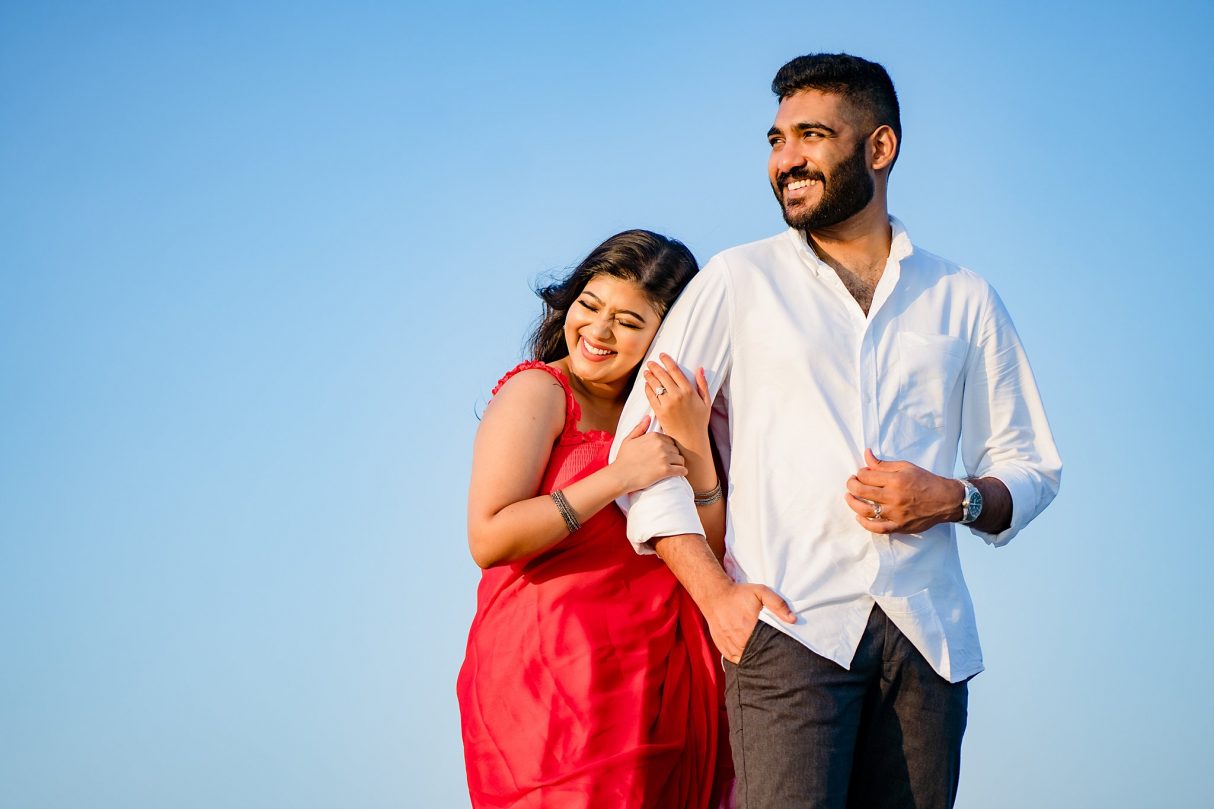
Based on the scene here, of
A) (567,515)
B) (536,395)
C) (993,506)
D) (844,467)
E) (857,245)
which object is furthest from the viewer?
(536,395)

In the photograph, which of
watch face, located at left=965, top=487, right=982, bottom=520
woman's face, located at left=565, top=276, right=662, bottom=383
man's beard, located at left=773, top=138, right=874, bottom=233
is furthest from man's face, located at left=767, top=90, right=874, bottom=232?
watch face, located at left=965, top=487, right=982, bottom=520

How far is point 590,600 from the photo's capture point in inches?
133

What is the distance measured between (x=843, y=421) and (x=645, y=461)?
1.62 feet

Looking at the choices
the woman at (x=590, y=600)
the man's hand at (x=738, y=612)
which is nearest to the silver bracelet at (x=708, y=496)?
the woman at (x=590, y=600)

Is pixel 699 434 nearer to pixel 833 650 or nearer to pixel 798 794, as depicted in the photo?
pixel 833 650

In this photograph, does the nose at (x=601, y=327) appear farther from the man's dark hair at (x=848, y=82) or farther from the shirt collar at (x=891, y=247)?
the man's dark hair at (x=848, y=82)

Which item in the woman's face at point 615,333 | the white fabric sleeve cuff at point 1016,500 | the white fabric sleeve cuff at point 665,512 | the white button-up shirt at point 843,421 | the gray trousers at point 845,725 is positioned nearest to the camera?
the gray trousers at point 845,725

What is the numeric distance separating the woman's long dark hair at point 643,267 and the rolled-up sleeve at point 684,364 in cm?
34

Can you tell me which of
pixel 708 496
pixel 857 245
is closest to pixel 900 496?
pixel 708 496

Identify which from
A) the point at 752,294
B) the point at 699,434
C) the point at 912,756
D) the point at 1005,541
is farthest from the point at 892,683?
the point at 752,294

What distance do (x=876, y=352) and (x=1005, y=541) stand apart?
2.01ft

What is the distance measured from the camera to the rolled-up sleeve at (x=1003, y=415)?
3307mm

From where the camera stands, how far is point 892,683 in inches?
115

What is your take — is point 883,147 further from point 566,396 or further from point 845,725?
point 845,725
